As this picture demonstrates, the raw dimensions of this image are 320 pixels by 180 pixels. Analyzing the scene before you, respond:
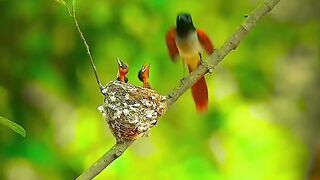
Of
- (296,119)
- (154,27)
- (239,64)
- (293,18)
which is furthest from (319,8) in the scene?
(154,27)

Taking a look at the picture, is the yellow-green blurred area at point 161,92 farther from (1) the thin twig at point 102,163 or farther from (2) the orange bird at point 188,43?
(1) the thin twig at point 102,163

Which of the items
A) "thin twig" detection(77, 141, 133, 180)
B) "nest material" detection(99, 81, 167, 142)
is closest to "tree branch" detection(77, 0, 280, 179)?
"thin twig" detection(77, 141, 133, 180)

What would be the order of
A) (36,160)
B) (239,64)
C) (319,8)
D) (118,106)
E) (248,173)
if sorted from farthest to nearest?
1. (319,8)
2. (248,173)
3. (239,64)
4. (36,160)
5. (118,106)

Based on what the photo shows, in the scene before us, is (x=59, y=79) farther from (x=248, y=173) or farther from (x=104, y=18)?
(x=248, y=173)

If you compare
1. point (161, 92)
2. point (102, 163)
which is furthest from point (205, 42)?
point (161, 92)

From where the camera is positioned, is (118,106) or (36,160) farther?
(36,160)

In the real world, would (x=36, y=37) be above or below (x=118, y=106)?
above

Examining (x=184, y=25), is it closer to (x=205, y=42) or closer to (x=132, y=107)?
(x=205, y=42)
